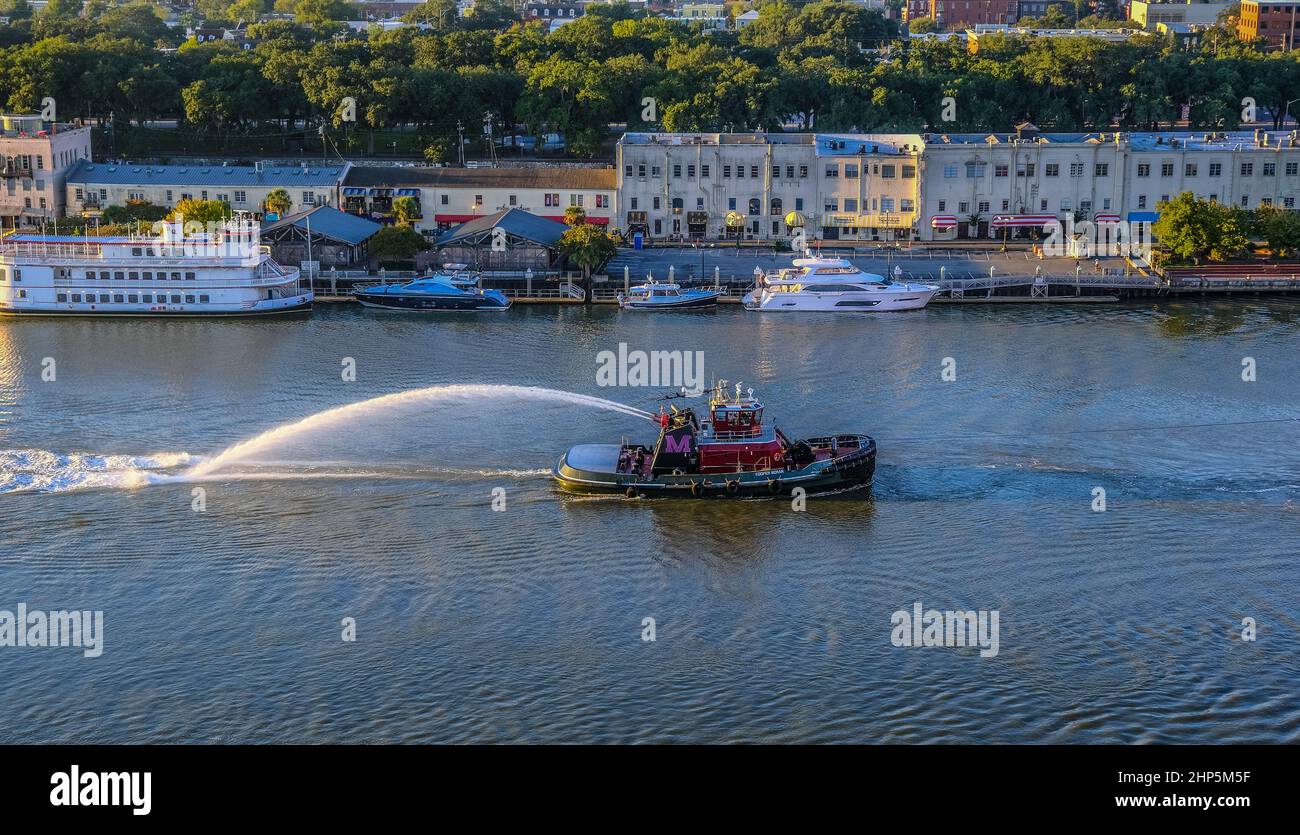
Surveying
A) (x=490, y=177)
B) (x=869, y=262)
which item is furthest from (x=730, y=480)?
(x=490, y=177)

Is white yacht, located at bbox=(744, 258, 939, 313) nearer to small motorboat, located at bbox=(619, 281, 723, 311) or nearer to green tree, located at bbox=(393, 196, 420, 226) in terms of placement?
small motorboat, located at bbox=(619, 281, 723, 311)

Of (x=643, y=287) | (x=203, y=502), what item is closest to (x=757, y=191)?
(x=643, y=287)

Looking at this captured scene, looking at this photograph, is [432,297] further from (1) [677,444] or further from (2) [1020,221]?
(2) [1020,221]

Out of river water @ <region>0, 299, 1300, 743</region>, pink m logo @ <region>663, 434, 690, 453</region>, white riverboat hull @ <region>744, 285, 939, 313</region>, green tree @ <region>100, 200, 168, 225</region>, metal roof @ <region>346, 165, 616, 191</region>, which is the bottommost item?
river water @ <region>0, 299, 1300, 743</region>

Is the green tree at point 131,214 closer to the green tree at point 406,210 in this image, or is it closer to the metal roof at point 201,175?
the metal roof at point 201,175

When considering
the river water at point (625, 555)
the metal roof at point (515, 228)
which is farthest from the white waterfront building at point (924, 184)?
the river water at point (625, 555)

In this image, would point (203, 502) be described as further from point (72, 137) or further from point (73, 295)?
point (72, 137)

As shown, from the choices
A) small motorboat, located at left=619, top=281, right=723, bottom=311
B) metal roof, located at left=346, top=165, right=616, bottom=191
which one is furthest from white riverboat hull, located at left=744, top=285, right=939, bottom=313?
metal roof, located at left=346, top=165, right=616, bottom=191
